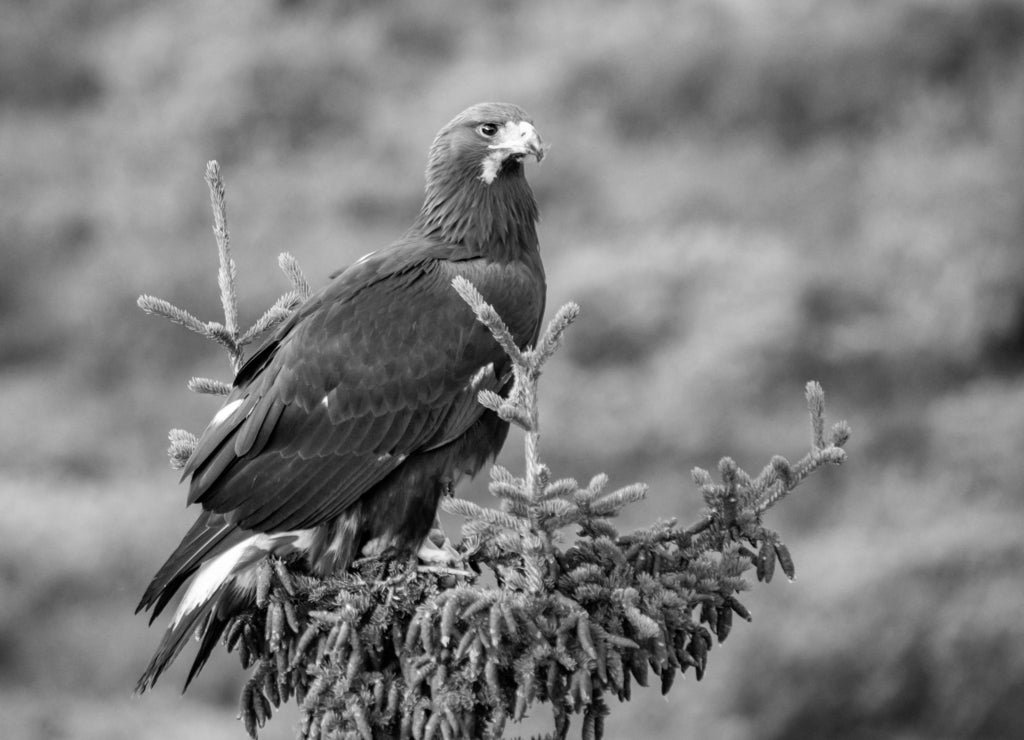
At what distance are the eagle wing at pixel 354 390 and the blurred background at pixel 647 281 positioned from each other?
5584 millimetres

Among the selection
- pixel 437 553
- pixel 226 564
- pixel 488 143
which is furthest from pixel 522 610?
pixel 488 143

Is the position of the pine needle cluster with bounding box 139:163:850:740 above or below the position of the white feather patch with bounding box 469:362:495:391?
below

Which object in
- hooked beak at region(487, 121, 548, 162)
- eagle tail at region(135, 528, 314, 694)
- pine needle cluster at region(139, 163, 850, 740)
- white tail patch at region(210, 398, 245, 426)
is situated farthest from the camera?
hooked beak at region(487, 121, 548, 162)

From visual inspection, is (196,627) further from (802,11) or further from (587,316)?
(802,11)

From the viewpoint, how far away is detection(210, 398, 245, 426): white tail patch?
12.1 feet

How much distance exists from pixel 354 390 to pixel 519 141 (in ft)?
3.36

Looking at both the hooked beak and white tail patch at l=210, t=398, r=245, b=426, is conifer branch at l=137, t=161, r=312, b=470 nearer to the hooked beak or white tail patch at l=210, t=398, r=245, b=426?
white tail patch at l=210, t=398, r=245, b=426

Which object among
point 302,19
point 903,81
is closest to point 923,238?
point 903,81

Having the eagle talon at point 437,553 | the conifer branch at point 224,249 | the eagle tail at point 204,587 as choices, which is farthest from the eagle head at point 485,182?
the eagle tail at point 204,587

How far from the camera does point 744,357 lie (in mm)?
10086

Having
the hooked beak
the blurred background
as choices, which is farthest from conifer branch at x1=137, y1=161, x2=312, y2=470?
the blurred background

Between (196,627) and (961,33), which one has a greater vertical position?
(961,33)

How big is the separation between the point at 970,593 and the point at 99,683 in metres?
6.57

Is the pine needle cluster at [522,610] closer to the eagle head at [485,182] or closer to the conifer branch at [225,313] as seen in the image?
the conifer branch at [225,313]
